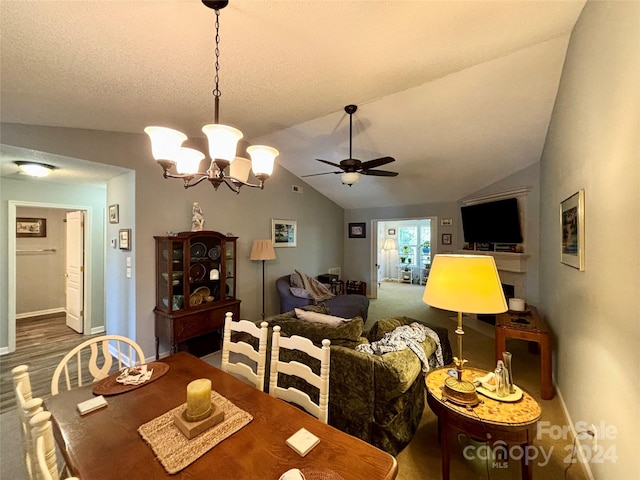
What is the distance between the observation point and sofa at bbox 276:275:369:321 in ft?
14.6

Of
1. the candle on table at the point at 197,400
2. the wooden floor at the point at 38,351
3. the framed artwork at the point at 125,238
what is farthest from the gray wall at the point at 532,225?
the wooden floor at the point at 38,351

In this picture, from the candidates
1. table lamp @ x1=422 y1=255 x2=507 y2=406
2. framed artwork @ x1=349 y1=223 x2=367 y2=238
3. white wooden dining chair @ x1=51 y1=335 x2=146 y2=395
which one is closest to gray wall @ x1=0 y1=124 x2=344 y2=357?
white wooden dining chair @ x1=51 y1=335 x2=146 y2=395

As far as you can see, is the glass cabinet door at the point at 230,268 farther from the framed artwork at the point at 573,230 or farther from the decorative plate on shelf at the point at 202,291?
the framed artwork at the point at 573,230

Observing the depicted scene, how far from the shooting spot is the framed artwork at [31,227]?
4926 millimetres

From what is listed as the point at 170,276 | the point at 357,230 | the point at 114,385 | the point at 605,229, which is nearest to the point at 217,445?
the point at 114,385

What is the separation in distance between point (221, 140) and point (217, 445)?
4.69 ft

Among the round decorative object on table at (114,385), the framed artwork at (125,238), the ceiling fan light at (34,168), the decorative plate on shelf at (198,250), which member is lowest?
the round decorative object on table at (114,385)

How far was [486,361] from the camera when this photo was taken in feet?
11.1

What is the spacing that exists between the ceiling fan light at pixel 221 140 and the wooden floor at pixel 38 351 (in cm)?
315

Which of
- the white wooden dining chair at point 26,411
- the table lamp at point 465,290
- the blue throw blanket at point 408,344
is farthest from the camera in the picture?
the blue throw blanket at point 408,344

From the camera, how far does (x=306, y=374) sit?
1461 mm

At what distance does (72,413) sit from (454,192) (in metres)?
5.95

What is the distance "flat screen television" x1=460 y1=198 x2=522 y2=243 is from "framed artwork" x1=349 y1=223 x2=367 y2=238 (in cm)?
237

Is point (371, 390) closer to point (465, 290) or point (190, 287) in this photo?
point (465, 290)
